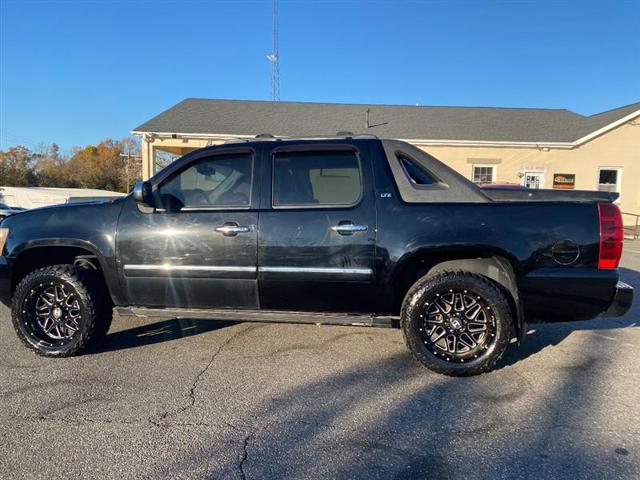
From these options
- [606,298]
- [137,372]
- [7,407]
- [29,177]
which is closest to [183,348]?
[137,372]

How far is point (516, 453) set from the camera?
2.50 m

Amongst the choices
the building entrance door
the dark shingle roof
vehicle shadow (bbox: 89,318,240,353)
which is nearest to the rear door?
vehicle shadow (bbox: 89,318,240,353)

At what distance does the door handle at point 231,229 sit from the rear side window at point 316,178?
34 centimetres

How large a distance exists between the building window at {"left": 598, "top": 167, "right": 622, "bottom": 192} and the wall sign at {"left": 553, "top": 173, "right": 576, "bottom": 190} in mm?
1409

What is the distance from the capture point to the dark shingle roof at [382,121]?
19578 mm

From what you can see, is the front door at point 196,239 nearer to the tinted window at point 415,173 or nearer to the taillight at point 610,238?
the tinted window at point 415,173

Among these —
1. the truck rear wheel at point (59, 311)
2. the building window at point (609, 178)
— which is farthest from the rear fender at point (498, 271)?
the building window at point (609, 178)

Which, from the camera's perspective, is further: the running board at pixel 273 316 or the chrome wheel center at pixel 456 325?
the running board at pixel 273 316

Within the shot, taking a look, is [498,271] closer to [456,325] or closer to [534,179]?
[456,325]

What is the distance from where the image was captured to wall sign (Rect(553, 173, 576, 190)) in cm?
1959

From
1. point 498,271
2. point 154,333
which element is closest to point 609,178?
point 498,271

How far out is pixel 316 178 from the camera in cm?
377

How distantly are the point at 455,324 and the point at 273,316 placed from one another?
1513 mm

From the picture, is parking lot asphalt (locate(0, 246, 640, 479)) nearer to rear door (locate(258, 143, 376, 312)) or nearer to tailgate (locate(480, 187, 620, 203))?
rear door (locate(258, 143, 376, 312))
